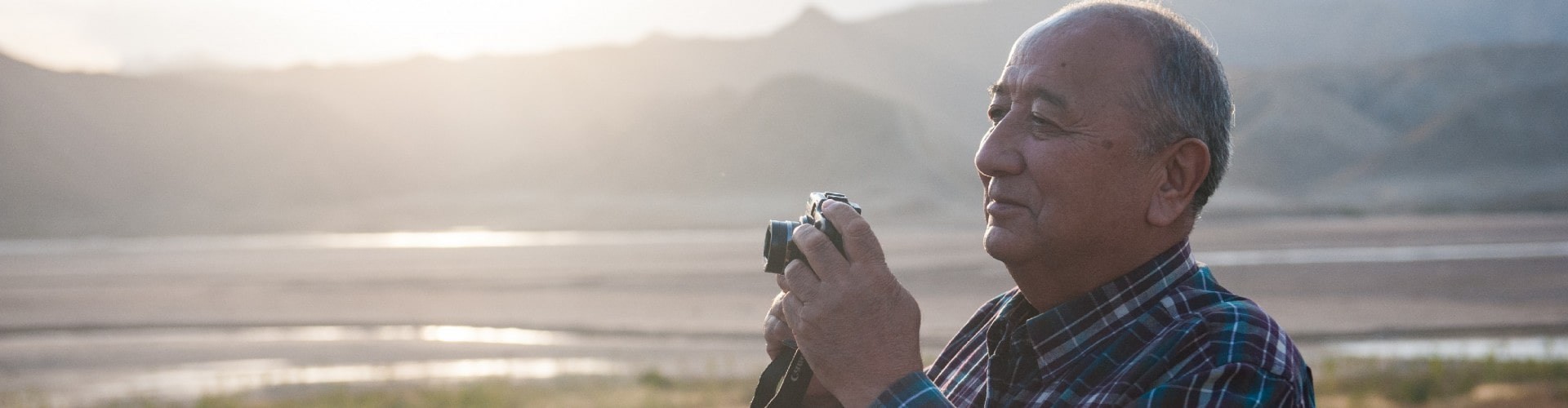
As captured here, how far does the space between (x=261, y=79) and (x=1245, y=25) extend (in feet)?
275

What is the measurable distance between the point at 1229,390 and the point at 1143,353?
15 centimetres

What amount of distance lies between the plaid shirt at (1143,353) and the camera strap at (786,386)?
0.25 metres

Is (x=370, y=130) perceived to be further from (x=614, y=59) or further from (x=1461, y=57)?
(x=1461, y=57)

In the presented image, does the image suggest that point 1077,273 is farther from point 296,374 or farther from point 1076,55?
point 296,374

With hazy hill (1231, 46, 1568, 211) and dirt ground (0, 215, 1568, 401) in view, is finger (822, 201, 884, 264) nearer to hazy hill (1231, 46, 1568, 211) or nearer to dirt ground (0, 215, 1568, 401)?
dirt ground (0, 215, 1568, 401)

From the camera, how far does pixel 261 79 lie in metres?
104

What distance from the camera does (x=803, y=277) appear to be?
1.51 meters

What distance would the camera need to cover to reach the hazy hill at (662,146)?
164 ft

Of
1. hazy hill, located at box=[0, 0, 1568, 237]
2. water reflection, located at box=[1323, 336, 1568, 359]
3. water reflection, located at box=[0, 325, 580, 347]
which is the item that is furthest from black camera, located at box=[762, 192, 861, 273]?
hazy hill, located at box=[0, 0, 1568, 237]

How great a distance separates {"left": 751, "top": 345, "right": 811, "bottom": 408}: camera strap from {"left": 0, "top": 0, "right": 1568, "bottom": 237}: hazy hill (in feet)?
135

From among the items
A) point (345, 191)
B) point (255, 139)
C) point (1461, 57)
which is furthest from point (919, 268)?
point (1461, 57)

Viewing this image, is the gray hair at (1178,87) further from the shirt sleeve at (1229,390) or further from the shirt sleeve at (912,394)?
the shirt sleeve at (912,394)

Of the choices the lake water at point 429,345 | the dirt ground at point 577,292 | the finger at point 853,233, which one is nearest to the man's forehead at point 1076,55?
the finger at point 853,233

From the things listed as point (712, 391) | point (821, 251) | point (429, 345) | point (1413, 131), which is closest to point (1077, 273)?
point (821, 251)
